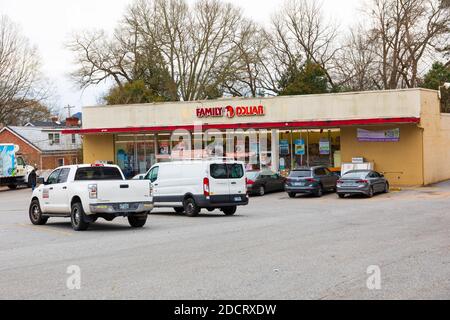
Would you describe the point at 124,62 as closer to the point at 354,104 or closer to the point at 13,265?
the point at 354,104

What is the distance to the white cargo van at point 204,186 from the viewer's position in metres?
22.9

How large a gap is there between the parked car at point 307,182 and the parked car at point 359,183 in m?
1.30

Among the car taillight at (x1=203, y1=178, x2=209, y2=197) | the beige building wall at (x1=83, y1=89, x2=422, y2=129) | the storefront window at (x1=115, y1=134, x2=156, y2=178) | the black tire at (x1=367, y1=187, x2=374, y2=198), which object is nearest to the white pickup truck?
the car taillight at (x1=203, y1=178, x2=209, y2=197)

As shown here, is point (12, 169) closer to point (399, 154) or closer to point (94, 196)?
point (399, 154)

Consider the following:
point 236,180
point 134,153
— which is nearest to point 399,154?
point 236,180

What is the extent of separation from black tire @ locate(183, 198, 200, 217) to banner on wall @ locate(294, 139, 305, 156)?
1950 centimetres

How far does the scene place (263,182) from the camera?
3553 cm

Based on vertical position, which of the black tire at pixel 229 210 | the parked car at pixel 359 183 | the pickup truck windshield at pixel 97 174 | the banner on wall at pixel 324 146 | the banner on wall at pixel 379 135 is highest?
the banner on wall at pixel 379 135

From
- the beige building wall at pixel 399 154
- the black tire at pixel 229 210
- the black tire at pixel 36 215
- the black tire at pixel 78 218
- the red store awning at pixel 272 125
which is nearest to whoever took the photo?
the black tire at pixel 78 218

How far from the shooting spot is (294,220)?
20.3 m

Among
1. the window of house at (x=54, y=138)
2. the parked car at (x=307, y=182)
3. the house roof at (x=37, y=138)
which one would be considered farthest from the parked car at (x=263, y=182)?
the window of house at (x=54, y=138)

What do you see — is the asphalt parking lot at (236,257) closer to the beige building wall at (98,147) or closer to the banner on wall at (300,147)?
the banner on wall at (300,147)

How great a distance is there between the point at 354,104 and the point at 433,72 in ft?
67.9

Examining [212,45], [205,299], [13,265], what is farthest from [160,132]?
[205,299]
